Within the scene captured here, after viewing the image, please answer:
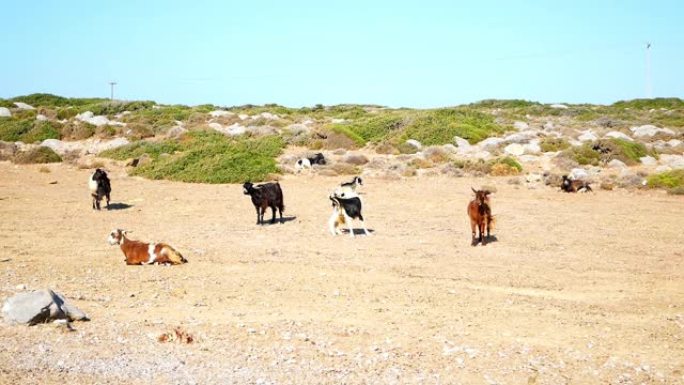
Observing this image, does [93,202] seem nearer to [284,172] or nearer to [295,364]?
[284,172]

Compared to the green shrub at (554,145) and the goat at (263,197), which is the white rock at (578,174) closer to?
the green shrub at (554,145)

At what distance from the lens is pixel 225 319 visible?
8.55m

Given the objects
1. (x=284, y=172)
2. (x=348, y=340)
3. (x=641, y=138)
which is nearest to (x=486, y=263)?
(x=348, y=340)

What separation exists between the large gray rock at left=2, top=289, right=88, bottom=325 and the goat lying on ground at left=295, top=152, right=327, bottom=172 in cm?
2034

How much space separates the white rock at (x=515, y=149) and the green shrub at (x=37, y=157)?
20962 millimetres

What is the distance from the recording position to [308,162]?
28.8 m

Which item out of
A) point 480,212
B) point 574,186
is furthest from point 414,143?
point 480,212

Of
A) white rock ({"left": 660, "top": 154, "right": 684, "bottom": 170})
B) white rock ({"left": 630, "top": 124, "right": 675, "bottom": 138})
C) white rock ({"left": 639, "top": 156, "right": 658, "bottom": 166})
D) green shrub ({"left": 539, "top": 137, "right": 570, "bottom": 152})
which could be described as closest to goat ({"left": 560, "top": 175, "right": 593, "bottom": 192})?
white rock ({"left": 660, "top": 154, "right": 684, "bottom": 170})

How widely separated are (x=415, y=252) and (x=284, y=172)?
15.2 meters

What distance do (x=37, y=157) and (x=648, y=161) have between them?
88.1 feet

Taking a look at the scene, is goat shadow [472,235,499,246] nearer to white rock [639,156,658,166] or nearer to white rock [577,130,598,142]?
white rock [639,156,658,166]

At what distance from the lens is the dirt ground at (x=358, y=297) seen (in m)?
7.00

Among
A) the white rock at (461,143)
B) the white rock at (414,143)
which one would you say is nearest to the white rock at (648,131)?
the white rock at (461,143)

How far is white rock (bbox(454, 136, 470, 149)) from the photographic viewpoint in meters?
36.0
